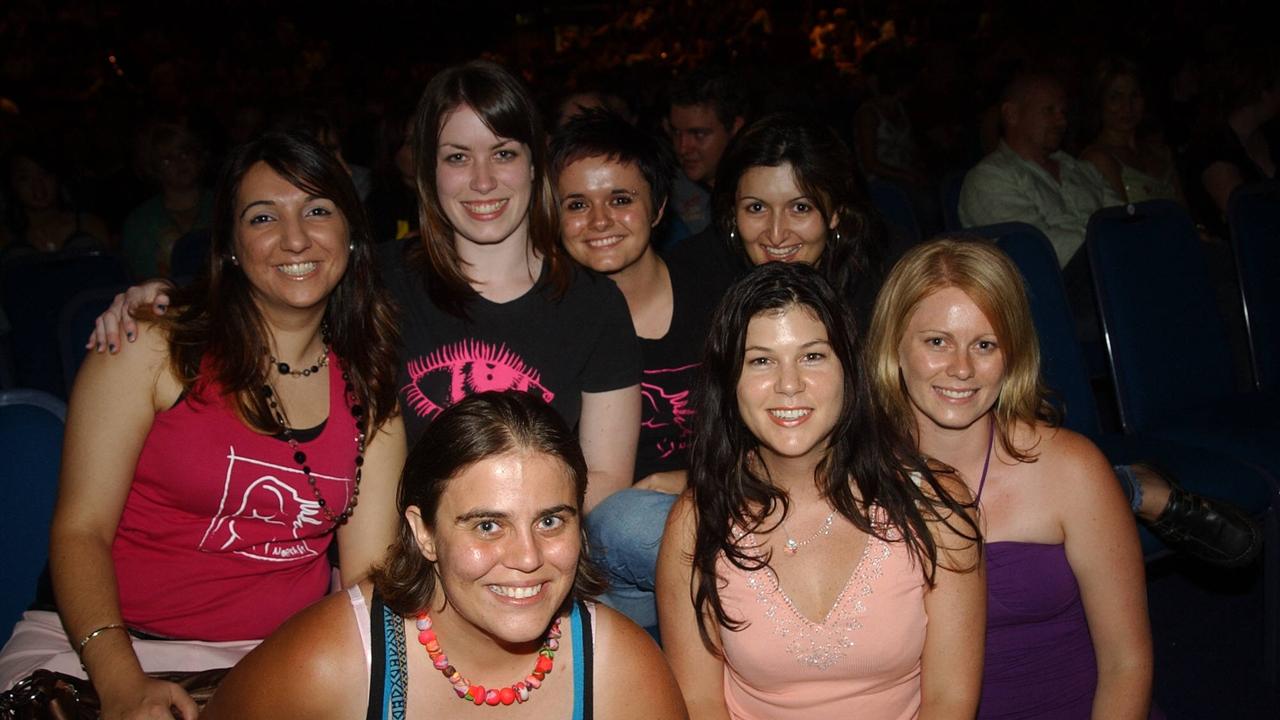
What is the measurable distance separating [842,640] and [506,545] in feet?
2.04

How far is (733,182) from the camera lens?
102 inches

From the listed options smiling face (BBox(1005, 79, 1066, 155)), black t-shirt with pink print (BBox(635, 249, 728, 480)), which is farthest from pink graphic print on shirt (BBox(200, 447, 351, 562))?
smiling face (BBox(1005, 79, 1066, 155))

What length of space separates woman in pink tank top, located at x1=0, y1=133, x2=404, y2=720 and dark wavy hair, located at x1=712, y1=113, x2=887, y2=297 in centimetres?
94

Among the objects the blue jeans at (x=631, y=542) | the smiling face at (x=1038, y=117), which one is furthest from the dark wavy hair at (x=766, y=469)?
the smiling face at (x=1038, y=117)

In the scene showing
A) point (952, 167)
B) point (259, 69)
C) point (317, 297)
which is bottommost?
point (317, 297)

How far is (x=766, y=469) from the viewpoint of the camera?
1.88 meters

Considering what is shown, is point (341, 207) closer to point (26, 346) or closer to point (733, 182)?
point (733, 182)

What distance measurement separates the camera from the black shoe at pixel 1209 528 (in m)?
2.61

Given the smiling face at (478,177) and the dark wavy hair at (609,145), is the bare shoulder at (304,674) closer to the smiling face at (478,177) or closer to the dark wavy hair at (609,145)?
the smiling face at (478,177)

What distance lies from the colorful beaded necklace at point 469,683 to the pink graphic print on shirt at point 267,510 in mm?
539

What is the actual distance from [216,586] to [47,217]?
3863 millimetres

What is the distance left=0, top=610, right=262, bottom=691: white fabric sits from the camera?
6.20ft

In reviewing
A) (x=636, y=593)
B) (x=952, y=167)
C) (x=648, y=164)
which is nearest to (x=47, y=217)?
(x=648, y=164)

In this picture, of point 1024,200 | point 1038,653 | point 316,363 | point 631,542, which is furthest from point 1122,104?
point 316,363
